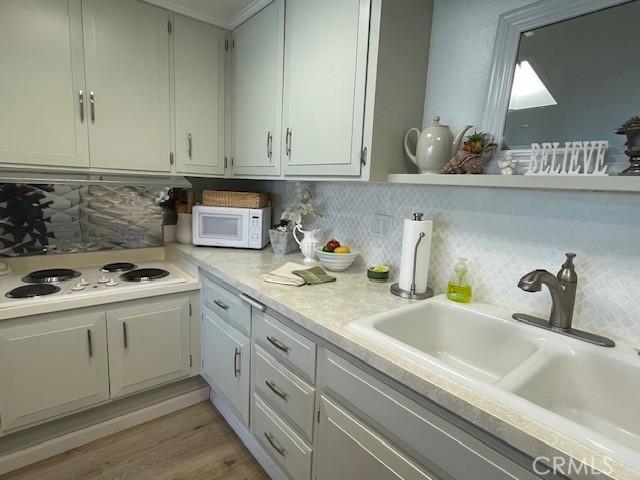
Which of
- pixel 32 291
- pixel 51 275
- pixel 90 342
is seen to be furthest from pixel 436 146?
pixel 51 275

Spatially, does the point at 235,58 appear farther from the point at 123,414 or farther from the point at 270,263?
the point at 123,414

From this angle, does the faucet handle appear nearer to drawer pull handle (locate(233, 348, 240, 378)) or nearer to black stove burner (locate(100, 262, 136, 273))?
drawer pull handle (locate(233, 348, 240, 378))

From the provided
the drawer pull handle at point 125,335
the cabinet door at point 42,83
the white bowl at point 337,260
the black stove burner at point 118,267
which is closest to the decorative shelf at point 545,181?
the white bowl at point 337,260

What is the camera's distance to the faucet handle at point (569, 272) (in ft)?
3.42

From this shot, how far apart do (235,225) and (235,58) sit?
3.46 feet

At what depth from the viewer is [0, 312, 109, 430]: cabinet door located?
1.54 m

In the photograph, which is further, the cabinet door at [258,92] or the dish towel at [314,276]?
the cabinet door at [258,92]

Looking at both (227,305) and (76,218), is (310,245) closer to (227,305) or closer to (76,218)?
(227,305)

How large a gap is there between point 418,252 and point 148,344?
1523mm

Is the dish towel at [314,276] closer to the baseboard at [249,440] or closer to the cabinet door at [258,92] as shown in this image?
the cabinet door at [258,92]

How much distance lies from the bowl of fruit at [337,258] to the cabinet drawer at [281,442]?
0.70 meters

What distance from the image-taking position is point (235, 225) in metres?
2.22

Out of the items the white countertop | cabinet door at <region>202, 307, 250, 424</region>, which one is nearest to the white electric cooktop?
the white countertop

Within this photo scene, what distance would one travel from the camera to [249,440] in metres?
1.78
